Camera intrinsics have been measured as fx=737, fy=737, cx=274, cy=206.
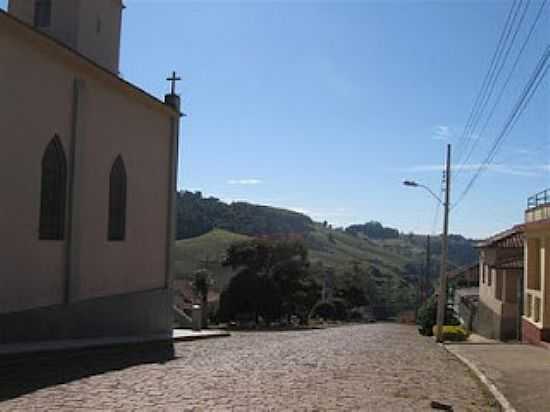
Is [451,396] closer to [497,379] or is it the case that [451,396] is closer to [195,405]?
[497,379]

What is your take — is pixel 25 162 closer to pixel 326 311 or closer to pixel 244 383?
pixel 244 383

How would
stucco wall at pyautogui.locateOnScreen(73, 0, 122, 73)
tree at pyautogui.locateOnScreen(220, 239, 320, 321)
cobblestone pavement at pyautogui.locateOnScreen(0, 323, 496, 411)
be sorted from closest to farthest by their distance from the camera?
1. cobblestone pavement at pyautogui.locateOnScreen(0, 323, 496, 411)
2. stucco wall at pyautogui.locateOnScreen(73, 0, 122, 73)
3. tree at pyautogui.locateOnScreen(220, 239, 320, 321)

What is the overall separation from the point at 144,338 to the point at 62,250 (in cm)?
430

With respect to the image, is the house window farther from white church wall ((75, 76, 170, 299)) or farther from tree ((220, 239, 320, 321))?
tree ((220, 239, 320, 321))

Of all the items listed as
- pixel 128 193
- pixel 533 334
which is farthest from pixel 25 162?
pixel 533 334

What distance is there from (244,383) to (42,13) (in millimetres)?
17330

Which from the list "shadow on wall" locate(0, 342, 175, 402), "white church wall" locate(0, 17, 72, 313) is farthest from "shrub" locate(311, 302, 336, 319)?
"white church wall" locate(0, 17, 72, 313)

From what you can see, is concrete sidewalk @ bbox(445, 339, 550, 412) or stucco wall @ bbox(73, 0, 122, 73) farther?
stucco wall @ bbox(73, 0, 122, 73)

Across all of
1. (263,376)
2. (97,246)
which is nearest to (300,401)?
(263,376)

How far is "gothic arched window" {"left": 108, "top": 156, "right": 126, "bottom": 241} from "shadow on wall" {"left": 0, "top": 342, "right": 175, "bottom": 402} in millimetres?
4484

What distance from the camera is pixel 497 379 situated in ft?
51.3

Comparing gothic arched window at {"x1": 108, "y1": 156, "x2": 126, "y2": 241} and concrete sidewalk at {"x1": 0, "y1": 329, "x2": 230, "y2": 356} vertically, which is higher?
gothic arched window at {"x1": 108, "y1": 156, "x2": 126, "y2": 241}

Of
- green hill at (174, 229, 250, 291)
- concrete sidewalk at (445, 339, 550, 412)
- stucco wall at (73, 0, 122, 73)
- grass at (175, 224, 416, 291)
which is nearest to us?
concrete sidewalk at (445, 339, 550, 412)

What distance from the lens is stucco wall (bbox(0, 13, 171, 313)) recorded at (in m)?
17.0
